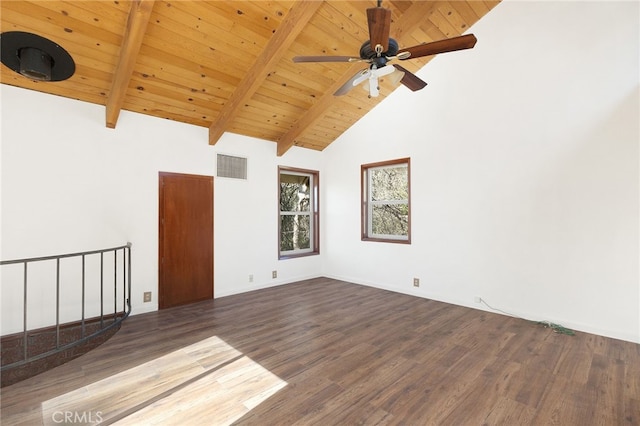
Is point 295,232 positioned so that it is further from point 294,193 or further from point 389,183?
point 389,183

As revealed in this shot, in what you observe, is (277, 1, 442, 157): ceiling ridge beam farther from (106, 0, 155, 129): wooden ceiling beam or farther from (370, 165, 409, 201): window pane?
(106, 0, 155, 129): wooden ceiling beam

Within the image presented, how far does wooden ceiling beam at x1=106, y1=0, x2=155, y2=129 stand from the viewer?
2.54m

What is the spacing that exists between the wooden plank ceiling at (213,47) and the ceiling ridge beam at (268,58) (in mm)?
11

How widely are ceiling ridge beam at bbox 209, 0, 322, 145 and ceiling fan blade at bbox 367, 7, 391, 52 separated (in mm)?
1017

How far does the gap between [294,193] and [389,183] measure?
1.95 metres

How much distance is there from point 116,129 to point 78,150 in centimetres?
50

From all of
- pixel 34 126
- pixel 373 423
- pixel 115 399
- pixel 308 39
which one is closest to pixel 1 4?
pixel 34 126

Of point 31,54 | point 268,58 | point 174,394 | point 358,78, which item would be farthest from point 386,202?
point 31,54

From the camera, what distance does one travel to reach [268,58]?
11.0 feet

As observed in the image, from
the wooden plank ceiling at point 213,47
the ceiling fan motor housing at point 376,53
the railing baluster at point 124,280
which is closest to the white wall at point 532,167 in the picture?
the wooden plank ceiling at point 213,47

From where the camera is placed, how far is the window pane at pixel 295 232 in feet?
18.7

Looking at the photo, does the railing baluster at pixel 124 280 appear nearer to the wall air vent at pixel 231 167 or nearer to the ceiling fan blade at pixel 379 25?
the wall air vent at pixel 231 167

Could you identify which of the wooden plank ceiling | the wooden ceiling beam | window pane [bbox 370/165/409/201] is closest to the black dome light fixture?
the wooden plank ceiling

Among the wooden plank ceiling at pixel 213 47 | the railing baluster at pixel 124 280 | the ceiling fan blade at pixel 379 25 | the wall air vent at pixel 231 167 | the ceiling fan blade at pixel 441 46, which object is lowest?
the railing baluster at pixel 124 280
